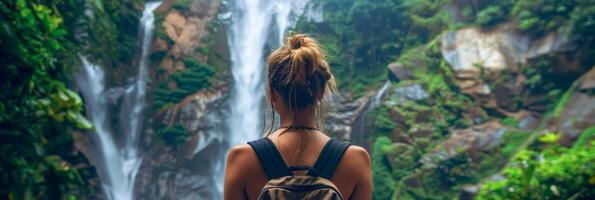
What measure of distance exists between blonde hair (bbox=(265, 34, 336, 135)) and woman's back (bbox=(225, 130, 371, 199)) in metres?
0.11

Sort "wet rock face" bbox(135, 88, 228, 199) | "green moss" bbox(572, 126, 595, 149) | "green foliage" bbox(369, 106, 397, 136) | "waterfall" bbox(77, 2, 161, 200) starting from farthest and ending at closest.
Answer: "wet rock face" bbox(135, 88, 228, 199) < "waterfall" bbox(77, 2, 161, 200) < "green foliage" bbox(369, 106, 397, 136) < "green moss" bbox(572, 126, 595, 149)

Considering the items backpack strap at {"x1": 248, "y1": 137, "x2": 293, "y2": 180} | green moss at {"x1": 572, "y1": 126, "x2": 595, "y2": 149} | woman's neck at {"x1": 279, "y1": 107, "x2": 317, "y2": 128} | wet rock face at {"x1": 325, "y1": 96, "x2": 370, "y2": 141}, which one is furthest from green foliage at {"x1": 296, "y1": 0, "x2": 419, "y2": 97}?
backpack strap at {"x1": 248, "y1": 137, "x2": 293, "y2": 180}

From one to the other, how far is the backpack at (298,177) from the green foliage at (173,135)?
12067mm

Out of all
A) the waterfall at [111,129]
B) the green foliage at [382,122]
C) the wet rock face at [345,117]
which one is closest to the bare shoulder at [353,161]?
the green foliage at [382,122]

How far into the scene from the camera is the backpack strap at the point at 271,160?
182cm

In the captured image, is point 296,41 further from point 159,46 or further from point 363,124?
point 159,46

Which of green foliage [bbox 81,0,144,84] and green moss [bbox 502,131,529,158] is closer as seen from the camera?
green moss [bbox 502,131,529,158]

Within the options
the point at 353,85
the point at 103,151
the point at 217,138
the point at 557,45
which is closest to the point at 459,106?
the point at 557,45

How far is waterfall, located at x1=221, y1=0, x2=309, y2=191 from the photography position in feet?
47.0

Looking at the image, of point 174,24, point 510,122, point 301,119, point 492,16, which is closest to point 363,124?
point 510,122

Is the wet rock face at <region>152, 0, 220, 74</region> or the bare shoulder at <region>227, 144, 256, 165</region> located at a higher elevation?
the wet rock face at <region>152, 0, 220, 74</region>

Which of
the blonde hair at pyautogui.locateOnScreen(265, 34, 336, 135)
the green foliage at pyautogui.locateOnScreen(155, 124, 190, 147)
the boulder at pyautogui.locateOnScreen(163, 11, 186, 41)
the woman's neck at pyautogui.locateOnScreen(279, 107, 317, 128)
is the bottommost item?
the green foliage at pyautogui.locateOnScreen(155, 124, 190, 147)

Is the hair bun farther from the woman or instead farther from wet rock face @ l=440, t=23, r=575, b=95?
wet rock face @ l=440, t=23, r=575, b=95

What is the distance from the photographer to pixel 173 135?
13.6 meters
